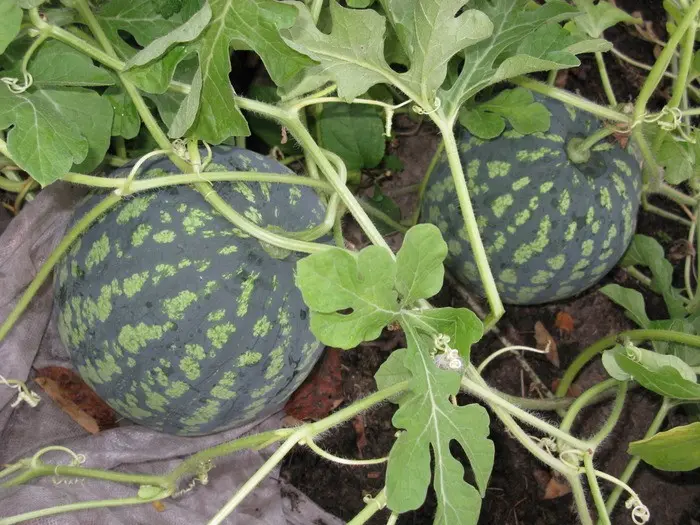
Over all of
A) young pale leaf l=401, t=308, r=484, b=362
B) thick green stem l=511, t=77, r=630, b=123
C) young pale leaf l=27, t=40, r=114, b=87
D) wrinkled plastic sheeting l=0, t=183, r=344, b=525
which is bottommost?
wrinkled plastic sheeting l=0, t=183, r=344, b=525

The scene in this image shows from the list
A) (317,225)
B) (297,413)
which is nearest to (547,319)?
(297,413)

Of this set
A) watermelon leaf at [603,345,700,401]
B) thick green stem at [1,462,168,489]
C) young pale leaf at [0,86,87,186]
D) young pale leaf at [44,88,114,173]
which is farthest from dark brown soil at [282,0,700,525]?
young pale leaf at [0,86,87,186]

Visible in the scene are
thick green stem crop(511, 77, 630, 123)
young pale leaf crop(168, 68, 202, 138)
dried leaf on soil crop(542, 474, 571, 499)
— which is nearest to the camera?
young pale leaf crop(168, 68, 202, 138)

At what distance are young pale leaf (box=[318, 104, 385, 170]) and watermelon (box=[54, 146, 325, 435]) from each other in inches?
18.6

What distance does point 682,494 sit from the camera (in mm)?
2299

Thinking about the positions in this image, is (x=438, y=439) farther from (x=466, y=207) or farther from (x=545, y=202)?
(x=545, y=202)

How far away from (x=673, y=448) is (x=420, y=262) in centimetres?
66

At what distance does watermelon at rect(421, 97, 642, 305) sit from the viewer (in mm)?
1809

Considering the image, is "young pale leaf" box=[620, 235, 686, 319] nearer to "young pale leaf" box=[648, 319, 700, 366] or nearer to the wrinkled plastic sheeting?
"young pale leaf" box=[648, 319, 700, 366]

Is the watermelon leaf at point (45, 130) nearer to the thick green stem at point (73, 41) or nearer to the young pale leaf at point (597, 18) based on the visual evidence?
the thick green stem at point (73, 41)

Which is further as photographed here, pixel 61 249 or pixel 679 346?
pixel 679 346

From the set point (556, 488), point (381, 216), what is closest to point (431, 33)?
point (381, 216)

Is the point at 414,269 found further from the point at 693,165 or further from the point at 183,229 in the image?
the point at 693,165

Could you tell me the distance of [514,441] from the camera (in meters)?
2.24
